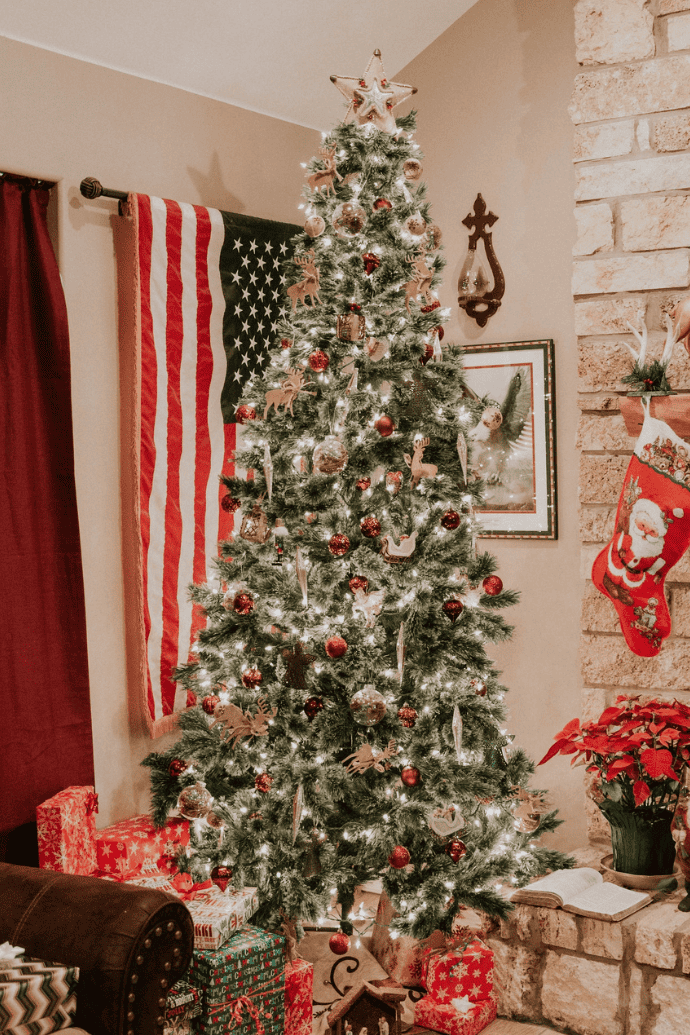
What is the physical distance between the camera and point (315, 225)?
2848 mm

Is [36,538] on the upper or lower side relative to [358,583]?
upper

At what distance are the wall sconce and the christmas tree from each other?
2.77 ft

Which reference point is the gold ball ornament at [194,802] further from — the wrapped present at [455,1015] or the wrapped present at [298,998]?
the wrapped present at [455,1015]

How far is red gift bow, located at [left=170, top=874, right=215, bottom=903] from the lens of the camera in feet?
8.78

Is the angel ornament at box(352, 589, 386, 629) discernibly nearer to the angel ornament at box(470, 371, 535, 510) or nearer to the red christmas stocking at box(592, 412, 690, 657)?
the red christmas stocking at box(592, 412, 690, 657)

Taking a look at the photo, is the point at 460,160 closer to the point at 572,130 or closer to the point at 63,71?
the point at 572,130

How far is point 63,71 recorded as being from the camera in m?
3.14

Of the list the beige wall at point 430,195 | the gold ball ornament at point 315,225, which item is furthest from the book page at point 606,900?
the gold ball ornament at point 315,225

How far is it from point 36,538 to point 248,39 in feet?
6.33

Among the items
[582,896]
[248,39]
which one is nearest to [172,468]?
[248,39]

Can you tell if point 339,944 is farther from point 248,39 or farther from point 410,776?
point 248,39

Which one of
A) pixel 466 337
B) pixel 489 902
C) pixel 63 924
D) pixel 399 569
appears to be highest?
pixel 466 337

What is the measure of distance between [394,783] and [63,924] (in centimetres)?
101

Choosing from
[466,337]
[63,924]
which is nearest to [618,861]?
[63,924]
